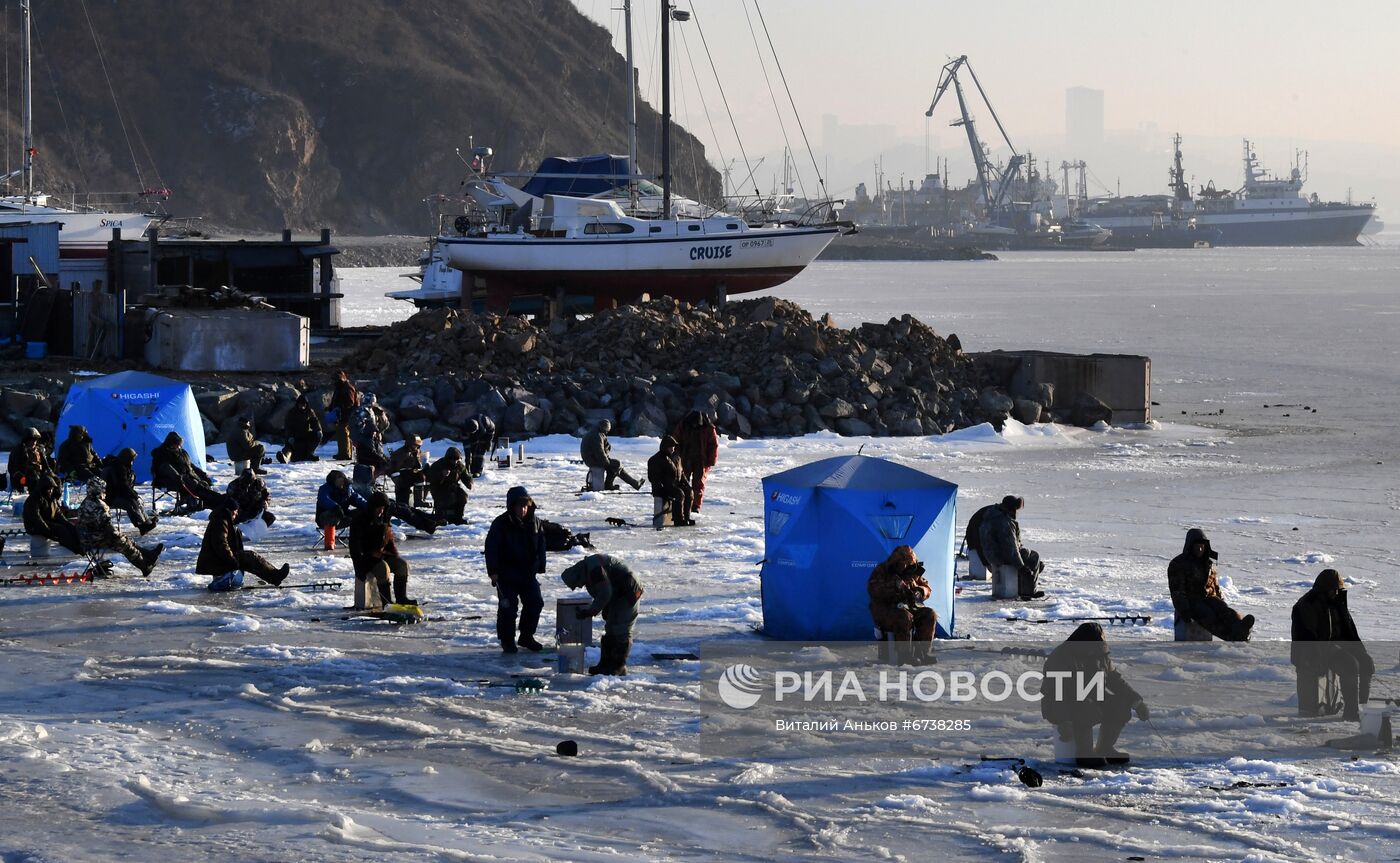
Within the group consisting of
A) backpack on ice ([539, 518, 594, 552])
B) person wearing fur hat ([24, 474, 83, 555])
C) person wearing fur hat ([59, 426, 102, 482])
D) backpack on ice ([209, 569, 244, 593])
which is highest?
person wearing fur hat ([59, 426, 102, 482])

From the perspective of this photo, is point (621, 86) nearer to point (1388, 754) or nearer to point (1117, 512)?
point (1117, 512)

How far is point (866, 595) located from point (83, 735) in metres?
5.71

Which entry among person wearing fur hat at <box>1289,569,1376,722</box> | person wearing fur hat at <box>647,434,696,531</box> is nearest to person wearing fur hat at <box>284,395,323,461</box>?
person wearing fur hat at <box>647,434,696,531</box>

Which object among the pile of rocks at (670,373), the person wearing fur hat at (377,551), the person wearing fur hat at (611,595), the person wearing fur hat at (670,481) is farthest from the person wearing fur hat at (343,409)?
the person wearing fur hat at (611,595)

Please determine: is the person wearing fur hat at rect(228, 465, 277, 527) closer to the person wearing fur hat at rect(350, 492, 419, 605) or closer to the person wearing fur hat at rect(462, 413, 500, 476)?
the person wearing fur hat at rect(350, 492, 419, 605)

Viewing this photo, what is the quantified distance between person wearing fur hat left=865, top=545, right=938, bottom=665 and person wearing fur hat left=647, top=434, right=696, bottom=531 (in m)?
6.83

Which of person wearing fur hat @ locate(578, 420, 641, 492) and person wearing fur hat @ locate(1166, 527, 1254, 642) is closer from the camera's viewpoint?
person wearing fur hat @ locate(1166, 527, 1254, 642)

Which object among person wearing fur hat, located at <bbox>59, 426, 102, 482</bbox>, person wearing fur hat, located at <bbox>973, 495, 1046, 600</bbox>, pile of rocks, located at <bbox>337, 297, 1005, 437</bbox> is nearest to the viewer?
person wearing fur hat, located at <bbox>973, 495, 1046, 600</bbox>

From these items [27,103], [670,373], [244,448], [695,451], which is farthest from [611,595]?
[27,103]

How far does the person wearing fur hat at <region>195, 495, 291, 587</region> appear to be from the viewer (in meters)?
15.2

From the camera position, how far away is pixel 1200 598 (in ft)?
43.1

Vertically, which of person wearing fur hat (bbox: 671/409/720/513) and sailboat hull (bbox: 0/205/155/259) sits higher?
sailboat hull (bbox: 0/205/155/259)

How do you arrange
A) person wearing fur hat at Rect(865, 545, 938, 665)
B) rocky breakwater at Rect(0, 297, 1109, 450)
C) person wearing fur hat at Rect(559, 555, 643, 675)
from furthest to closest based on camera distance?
rocky breakwater at Rect(0, 297, 1109, 450) < person wearing fur hat at Rect(865, 545, 938, 665) < person wearing fur hat at Rect(559, 555, 643, 675)

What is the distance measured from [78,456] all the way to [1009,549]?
401 inches
